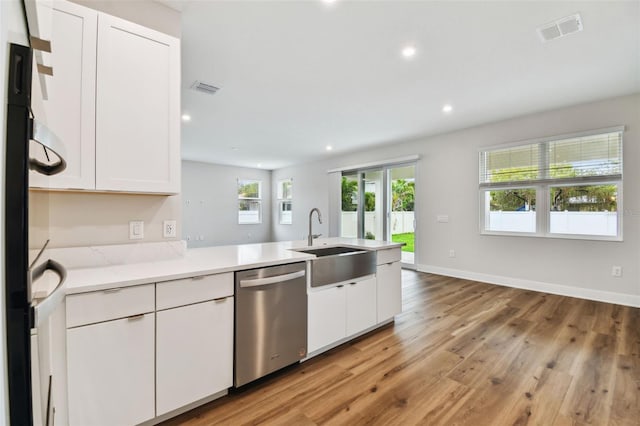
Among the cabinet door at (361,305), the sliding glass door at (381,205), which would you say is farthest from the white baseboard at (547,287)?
the cabinet door at (361,305)

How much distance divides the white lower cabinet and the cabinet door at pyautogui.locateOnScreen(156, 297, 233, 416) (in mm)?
695

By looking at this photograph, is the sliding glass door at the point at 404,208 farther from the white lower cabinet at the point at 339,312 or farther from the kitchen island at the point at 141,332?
the kitchen island at the point at 141,332

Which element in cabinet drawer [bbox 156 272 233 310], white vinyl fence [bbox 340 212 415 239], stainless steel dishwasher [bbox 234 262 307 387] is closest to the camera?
cabinet drawer [bbox 156 272 233 310]

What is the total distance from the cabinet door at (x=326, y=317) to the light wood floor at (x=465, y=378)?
157mm

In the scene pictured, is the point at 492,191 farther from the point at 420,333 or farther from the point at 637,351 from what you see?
the point at 420,333

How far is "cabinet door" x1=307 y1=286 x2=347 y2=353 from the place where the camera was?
2260 mm

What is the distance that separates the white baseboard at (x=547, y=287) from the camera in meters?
3.65

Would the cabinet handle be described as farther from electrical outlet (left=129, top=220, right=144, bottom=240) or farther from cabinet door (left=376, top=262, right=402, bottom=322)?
cabinet door (left=376, top=262, right=402, bottom=322)

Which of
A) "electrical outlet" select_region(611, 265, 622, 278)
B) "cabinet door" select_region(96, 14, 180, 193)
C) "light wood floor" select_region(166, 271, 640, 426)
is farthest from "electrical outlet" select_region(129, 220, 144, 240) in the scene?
"electrical outlet" select_region(611, 265, 622, 278)

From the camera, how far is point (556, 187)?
4.17 meters

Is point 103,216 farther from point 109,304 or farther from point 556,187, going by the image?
point 556,187

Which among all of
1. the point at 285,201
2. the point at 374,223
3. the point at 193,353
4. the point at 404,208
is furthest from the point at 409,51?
the point at 285,201

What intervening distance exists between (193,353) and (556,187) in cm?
503

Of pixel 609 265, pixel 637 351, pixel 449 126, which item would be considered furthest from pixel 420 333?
pixel 449 126
